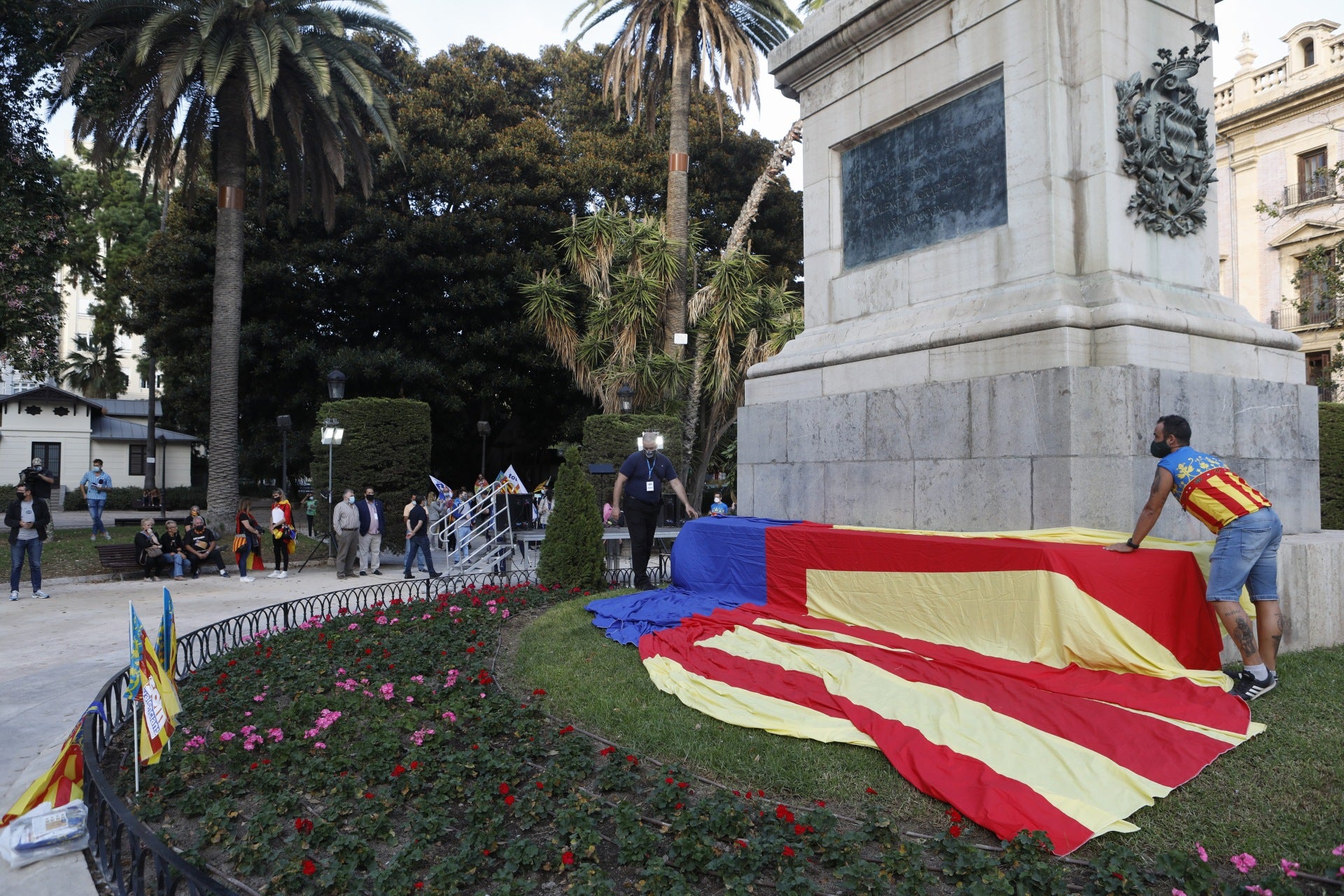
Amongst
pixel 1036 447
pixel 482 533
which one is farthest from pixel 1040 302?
pixel 482 533

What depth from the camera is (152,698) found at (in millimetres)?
4297

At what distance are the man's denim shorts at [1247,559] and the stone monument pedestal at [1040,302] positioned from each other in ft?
2.67

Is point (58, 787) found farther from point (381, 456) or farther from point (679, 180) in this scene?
point (679, 180)

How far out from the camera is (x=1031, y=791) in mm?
3545

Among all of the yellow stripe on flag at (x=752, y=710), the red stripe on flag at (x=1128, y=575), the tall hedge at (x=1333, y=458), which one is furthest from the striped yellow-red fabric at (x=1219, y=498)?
the tall hedge at (x=1333, y=458)

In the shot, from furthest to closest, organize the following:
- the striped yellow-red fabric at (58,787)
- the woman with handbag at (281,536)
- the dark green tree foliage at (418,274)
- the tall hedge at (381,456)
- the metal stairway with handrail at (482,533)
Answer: the dark green tree foliage at (418,274), the tall hedge at (381,456), the metal stairway with handrail at (482,533), the woman with handbag at (281,536), the striped yellow-red fabric at (58,787)

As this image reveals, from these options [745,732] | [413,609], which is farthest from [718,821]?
[413,609]

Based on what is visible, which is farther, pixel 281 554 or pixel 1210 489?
pixel 281 554

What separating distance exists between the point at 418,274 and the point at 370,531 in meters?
12.1

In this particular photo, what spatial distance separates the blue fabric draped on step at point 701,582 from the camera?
6.98m

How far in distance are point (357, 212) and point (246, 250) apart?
322cm

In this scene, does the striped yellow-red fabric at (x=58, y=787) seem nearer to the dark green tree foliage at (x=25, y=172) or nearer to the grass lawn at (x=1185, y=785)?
the grass lawn at (x=1185, y=785)

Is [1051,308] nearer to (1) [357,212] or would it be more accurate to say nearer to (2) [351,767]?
(2) [351,767]

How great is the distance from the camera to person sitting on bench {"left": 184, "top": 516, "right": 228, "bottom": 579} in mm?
15391
